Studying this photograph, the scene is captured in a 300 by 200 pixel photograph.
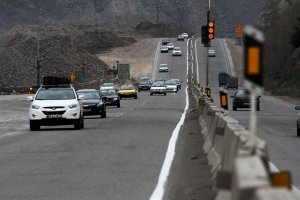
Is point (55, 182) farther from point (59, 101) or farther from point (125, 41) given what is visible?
point (125, 41)

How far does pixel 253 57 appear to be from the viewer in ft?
23.1

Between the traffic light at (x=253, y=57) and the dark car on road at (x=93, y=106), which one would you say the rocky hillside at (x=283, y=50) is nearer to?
the dark car on road at (x=93, y=106)

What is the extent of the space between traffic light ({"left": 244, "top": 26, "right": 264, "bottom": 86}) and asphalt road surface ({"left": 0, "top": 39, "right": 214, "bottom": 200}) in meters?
5.25

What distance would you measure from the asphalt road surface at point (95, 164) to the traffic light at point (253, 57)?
5253mm

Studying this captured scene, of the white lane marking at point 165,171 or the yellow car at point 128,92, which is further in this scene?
the yellow car at point 128,92

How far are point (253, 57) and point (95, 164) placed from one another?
10.8 metres

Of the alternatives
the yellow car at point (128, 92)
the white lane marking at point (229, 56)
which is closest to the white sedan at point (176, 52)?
the white lane marking at point (229, 56)

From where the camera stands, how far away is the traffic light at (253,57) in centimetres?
697

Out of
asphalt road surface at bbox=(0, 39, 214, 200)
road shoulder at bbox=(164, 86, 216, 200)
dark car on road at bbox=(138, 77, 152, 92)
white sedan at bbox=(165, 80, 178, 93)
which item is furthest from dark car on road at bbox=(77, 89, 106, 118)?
dark car on road at bbox=(138, 77, 152, 92)

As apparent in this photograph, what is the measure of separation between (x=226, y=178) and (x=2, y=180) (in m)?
6.80

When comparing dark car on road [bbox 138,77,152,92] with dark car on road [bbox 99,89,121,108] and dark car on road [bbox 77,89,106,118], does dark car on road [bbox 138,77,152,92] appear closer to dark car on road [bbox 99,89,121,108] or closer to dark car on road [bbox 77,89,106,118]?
dark car on road [bbox 99,89,121,108]

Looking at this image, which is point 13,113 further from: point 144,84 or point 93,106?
point 144,84

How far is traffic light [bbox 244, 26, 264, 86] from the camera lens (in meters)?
6.97

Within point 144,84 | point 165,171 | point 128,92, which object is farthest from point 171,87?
point 165,171
